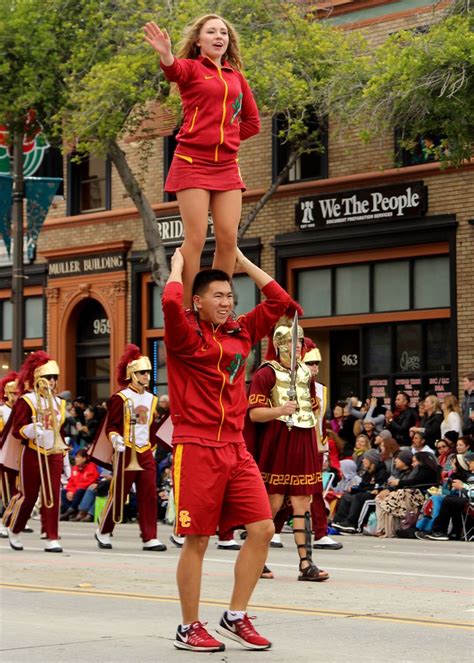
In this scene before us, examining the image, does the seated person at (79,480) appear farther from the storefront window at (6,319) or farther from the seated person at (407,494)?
the storefront window at (6,319)

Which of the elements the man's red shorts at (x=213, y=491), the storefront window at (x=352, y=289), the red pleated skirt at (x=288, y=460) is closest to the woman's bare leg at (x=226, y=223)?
the man's red shorts at (x=213, y=491)

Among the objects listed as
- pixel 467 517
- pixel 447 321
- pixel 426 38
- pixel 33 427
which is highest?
pixel 426 38

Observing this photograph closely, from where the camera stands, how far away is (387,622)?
29.8ft

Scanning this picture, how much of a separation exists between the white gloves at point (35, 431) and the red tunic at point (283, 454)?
395cm

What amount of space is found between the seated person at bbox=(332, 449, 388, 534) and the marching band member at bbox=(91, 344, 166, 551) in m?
4.52

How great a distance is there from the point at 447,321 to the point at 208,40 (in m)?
18.0

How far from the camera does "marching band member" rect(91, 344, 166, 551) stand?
16.2m

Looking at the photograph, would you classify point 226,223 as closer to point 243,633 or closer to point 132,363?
point 243,633

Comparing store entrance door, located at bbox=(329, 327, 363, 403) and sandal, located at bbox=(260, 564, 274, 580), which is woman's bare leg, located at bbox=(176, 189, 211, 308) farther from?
store entrance door, located at bbox=(329, 327, 363, 403)

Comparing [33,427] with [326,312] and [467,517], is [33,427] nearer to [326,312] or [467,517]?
[467,517]

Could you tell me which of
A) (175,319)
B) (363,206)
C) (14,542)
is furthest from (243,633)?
(363,206)

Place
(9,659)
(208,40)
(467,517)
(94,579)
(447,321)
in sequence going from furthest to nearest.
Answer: (447,321) < (467,517) < (94,579) < (208,40) < (9,659)

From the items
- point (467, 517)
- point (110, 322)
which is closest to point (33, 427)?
point (467, 517)

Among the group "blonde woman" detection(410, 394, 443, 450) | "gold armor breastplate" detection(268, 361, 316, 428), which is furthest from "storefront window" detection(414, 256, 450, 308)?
"gold armor breastplate" detection(268, 361, 316, 428)
